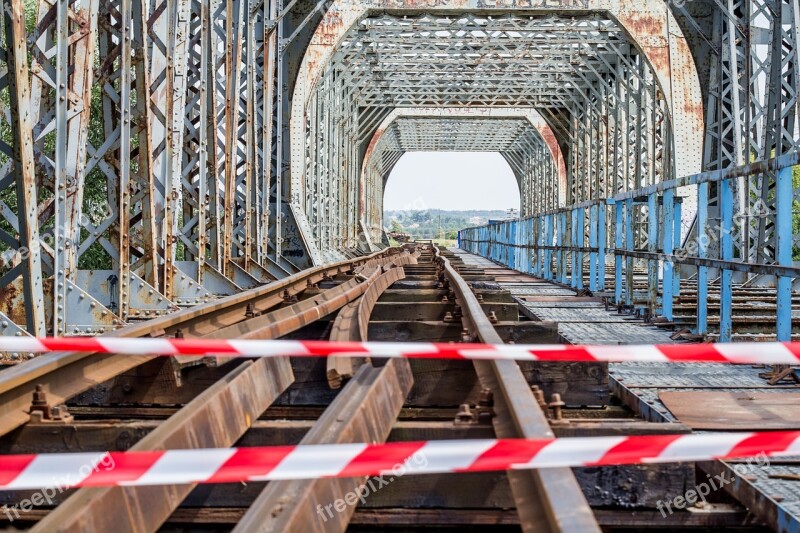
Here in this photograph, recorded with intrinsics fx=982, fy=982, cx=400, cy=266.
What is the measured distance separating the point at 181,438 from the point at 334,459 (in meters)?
0.90

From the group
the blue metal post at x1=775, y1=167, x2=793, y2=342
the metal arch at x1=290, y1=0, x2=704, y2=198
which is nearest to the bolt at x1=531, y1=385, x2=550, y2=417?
the blue metal post at x1=775, y1=167, x2=793, y2=342

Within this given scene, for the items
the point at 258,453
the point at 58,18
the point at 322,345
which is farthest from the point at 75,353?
the point at 58,18

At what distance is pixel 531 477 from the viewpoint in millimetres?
2572

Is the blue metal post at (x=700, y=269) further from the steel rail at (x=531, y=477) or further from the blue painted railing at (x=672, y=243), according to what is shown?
the steel rail at (x=531, y=477)

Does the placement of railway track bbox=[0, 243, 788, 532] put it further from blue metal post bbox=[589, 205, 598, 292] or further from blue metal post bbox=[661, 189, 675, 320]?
blue metal post bbox=[589, 205, 598, 292]

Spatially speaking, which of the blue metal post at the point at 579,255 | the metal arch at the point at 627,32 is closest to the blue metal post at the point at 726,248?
the blue metal post at the point at 579,255

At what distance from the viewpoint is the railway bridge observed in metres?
3.16

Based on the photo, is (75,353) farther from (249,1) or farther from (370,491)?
(249,1)

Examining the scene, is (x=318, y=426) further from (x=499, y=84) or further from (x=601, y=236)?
(x=499, y=84)

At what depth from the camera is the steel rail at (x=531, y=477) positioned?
2.20 metres

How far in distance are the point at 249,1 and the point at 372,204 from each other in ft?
133

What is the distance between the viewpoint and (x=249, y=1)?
49.4 ft

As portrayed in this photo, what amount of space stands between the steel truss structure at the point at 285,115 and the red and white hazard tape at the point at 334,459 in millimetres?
4160

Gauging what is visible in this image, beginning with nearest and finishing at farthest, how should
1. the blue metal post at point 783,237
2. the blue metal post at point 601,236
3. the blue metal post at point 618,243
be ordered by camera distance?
the blue metal post at point 783,237
the blue metal post at point 618,243
the blue metal post at point 601,236
